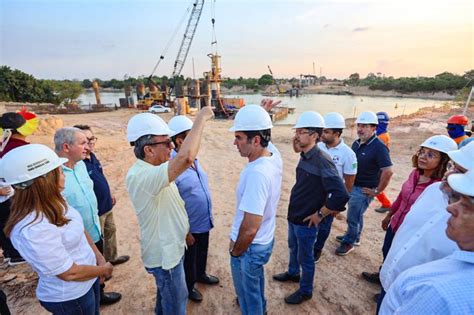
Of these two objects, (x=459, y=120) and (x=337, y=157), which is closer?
(x=337, y=157)

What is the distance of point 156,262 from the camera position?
1850 mm

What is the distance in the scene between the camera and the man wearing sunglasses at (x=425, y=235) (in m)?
1.31

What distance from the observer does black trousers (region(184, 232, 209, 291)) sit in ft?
8.43

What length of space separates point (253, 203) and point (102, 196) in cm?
200

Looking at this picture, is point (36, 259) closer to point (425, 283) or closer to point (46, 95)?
point (425, 283)

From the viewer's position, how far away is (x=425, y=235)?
141 cm

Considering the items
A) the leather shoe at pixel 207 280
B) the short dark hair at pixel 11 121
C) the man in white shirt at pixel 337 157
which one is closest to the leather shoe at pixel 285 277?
the man in white shirt at pixel 337 157

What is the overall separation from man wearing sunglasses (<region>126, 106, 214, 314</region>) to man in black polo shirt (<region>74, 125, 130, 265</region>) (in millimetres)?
1134

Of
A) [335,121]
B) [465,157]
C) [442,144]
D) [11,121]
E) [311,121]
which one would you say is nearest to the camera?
[465,157]

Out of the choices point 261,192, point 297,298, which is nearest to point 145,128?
point 261,192

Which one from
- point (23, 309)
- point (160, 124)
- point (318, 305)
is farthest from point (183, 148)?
point (23, 309)

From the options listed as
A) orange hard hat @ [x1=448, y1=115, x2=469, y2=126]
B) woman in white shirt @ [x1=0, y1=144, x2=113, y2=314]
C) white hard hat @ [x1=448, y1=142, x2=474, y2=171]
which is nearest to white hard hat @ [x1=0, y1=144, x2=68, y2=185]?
woman in white shirt @ [x1=0, y1=144, x2=113, y2=314]

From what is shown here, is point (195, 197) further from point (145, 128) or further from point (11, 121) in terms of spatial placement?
point (11, 121)

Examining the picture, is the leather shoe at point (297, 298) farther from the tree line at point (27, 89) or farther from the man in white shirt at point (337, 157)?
the tree line at point (27, 89)
